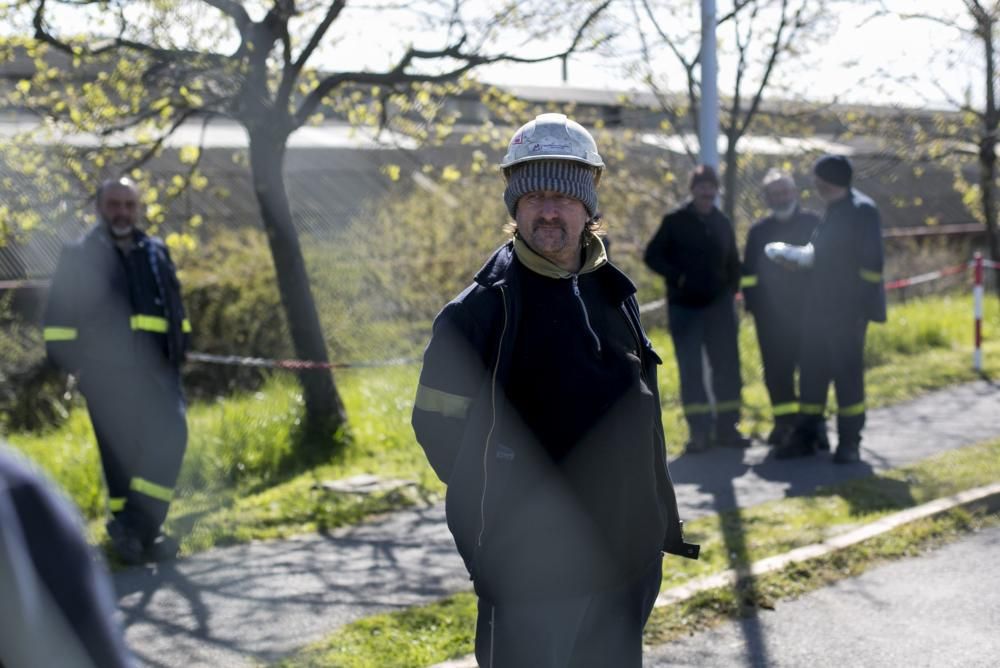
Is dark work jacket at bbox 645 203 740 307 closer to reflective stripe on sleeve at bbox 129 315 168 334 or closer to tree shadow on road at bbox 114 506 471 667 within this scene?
A: tree shadow on road at bbox 114 506 471 667

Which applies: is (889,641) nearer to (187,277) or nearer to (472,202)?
(187,277)

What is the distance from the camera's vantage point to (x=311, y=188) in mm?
21828

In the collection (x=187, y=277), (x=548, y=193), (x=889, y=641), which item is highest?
(x=548, y=193)

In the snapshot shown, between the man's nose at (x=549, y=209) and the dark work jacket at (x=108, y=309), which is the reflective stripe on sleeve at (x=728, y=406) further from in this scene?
the man's nose at (x=549, y=209)

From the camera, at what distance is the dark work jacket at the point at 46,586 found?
1.55m

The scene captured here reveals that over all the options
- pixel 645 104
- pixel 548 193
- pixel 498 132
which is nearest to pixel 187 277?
pixel 498 132

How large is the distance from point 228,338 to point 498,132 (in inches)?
141

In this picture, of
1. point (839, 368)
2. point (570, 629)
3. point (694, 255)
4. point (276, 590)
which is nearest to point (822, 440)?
point (839, 368)

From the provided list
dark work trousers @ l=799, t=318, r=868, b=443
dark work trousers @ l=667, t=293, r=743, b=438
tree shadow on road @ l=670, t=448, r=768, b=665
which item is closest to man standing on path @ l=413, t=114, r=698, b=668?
tree shadow on road @ l=670, t=448, r=768, b=665

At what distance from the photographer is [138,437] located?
22.7ft

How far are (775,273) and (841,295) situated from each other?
2.67ft

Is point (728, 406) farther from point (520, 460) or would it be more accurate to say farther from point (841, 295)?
point (520, 460)

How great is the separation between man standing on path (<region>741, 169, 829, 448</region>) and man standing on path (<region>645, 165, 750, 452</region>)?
7.4 inches

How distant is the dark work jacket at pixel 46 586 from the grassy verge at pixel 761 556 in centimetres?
361
